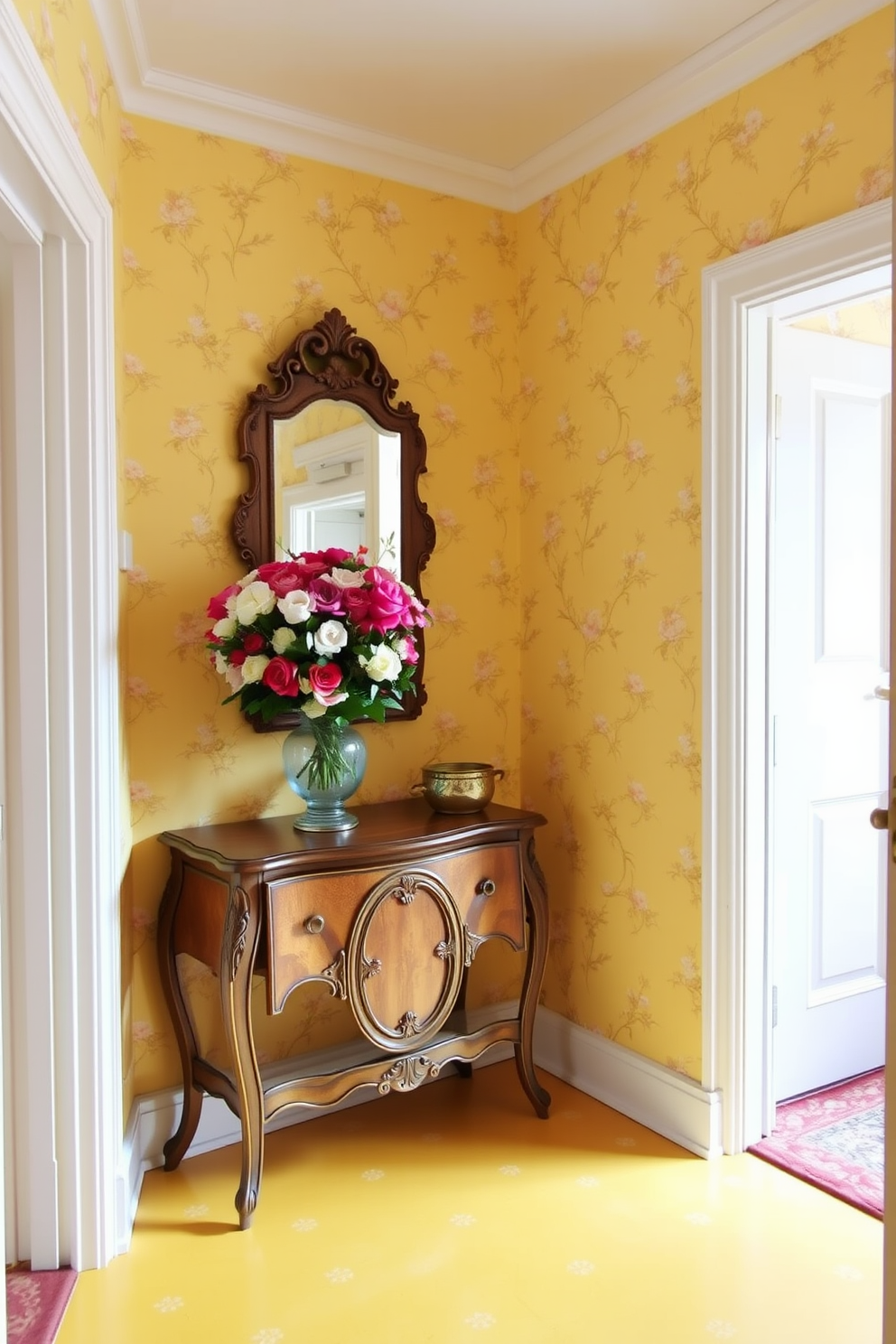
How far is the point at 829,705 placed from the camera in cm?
281

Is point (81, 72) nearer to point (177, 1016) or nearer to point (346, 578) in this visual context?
point (346, 578)

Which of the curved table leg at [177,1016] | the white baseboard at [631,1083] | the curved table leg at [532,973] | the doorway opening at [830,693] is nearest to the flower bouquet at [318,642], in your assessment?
the curved table leg at [177,1016]

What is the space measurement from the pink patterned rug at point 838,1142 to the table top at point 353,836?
0.98 m

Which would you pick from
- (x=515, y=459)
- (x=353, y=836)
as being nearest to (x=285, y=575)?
(x=353, y=836)

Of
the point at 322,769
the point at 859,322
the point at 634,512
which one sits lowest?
the point at 322,769

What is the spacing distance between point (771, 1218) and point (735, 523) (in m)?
1.54

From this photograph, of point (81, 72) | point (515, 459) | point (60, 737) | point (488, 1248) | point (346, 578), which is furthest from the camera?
point (515, 459)

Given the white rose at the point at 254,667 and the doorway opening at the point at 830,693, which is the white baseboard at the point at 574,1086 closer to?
the doorway opening at the point at 830,693

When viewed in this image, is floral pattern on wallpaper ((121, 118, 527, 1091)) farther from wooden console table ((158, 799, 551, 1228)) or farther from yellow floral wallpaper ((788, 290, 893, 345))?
yellow floral wallpaper ((788, 290, 893, 345))

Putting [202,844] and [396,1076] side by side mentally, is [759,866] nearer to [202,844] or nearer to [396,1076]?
[396,1076]

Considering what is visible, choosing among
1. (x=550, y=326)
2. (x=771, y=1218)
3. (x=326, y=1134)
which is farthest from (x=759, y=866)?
(x=550, y=326)

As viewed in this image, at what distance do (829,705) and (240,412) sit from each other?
1760 mm

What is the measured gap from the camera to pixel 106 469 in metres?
2.07

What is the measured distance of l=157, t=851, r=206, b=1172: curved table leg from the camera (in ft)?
8.04
